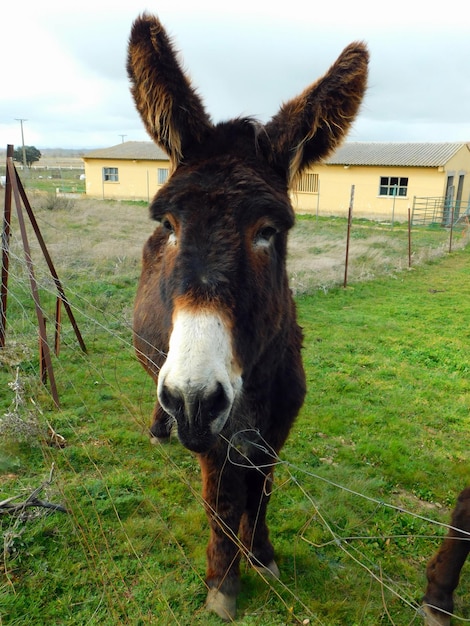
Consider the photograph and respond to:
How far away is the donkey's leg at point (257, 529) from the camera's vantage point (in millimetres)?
3229

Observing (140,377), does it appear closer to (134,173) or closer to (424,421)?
(424,421)

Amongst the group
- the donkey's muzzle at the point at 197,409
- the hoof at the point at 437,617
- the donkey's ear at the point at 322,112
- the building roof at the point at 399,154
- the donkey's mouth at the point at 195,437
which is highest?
→ the building roof at the point at 399,154

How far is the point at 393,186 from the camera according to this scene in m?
27.8

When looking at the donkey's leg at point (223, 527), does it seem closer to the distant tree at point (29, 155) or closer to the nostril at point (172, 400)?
the nostril at point (172, 400)

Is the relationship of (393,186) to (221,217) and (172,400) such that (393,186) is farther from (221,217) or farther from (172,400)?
(172,400)

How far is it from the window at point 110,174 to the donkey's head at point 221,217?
35.2 m

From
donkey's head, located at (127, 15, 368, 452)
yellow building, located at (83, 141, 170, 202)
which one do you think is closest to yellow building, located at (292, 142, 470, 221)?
yellow building, located at (83, 141, 170, 202)

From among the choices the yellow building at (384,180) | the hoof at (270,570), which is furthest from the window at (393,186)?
the hoof at (270,570)

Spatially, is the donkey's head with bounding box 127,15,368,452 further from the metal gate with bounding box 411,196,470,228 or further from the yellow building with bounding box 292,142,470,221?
the metal gate with bounding box 411,196,470,228

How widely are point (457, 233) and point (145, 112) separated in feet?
83.6

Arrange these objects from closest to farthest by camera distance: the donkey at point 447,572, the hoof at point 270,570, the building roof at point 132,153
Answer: the donkey at point 447,572 → the hoof at point 270,570 → the building roof at point 132,153

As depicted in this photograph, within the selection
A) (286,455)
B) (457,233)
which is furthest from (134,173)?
(286,455)

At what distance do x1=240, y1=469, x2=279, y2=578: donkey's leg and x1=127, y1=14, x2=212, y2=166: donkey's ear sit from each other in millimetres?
2344

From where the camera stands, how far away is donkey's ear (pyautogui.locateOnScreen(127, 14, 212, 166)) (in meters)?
2.42
